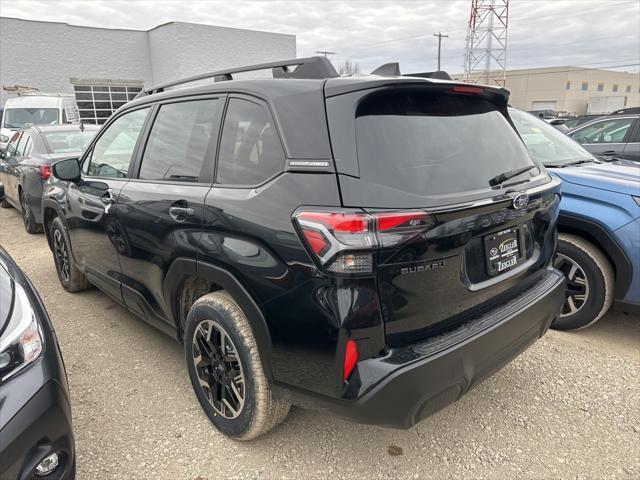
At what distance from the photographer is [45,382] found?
169 centimetres

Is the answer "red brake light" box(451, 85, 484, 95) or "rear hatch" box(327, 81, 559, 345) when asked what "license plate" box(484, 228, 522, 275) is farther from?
"red brake light" box(451, 85, 484, 95)

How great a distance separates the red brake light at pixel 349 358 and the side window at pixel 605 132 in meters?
7.11

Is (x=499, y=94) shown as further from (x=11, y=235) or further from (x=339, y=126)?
(x=11, y=235)

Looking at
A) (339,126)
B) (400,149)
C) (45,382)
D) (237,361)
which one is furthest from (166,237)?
(400,149)

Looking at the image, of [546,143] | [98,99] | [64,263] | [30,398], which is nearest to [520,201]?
[30,398]

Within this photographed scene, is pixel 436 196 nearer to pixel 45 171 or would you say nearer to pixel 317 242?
pixel 317 242

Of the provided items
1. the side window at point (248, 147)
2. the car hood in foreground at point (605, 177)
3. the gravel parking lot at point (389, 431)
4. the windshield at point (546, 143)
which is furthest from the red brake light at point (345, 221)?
the windshield at point (546, 143)

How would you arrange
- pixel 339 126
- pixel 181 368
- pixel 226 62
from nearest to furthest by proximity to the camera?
1. pixel 339 126
2. pixel 181 368
3. pixel 226 62

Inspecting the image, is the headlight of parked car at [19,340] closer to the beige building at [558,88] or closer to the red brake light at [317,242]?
the red brake light at [317,242]

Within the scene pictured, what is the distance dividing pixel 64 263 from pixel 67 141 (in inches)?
125

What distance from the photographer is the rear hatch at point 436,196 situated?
178cm

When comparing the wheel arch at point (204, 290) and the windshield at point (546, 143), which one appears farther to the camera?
the windshield at point (546, 143)

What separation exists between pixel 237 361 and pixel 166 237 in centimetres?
80

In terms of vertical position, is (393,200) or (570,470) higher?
(393,200)
